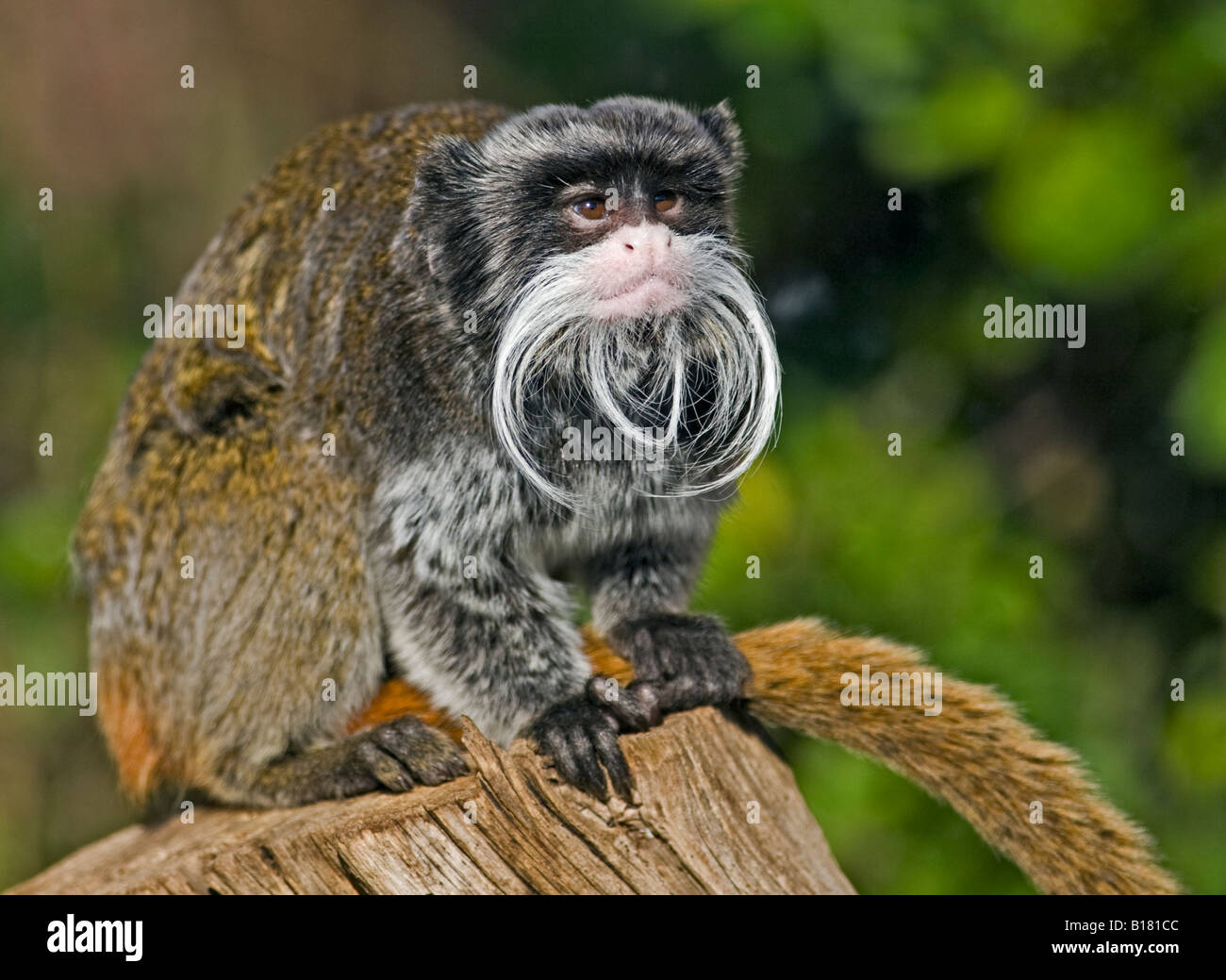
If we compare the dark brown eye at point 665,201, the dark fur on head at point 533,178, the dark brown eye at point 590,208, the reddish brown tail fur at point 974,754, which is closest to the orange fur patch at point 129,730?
the reddish brown tail fur at point 974,754

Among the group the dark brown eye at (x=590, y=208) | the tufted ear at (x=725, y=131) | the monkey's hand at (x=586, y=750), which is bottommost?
the monkey's hand at (x=586, y=750)

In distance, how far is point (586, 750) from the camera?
317cm

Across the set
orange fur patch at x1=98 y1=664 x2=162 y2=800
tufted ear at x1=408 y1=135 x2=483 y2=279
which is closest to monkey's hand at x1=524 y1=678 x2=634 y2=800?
tufted ear at x1=408 y1=135 x2=483 y2=279

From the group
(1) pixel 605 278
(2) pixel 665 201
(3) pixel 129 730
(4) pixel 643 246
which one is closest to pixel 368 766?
(3) pixel 129 730

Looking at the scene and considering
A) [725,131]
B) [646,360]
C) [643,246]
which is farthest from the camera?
[725,131]

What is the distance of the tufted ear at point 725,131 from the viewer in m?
3.69

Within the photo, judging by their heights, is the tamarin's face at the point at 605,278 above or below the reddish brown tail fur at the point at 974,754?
above

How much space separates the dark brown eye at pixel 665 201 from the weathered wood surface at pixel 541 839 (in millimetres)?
1238

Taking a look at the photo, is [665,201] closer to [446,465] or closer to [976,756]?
[446,465]

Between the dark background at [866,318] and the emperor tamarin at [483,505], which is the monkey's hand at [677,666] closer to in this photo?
the emperor tamarin at [483,505]

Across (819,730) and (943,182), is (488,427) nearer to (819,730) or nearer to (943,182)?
(819,730)

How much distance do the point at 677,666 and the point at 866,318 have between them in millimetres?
3059

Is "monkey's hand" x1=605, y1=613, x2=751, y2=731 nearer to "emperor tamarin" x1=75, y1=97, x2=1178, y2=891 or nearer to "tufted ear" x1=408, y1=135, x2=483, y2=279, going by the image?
"emperor tamarin" x1=75, y1=97, x2=1178, y2=891
